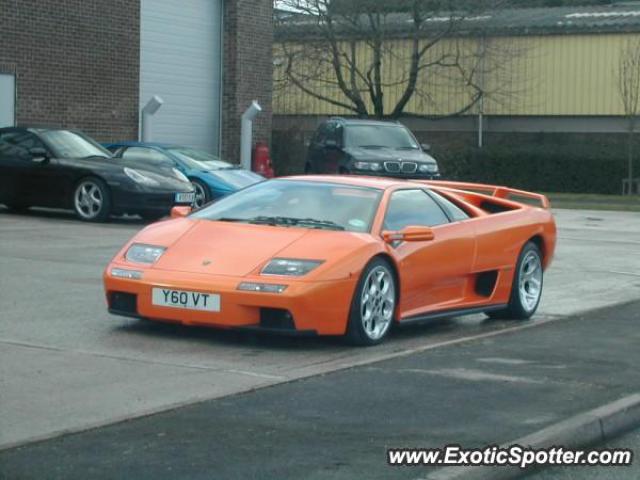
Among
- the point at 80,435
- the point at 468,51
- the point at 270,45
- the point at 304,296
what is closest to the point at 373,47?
the point at 468,51

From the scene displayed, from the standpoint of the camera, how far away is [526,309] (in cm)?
1066

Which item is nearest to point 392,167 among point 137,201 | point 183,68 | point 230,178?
point 230,178

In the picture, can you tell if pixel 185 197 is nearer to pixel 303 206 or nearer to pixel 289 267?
pixel 303 206

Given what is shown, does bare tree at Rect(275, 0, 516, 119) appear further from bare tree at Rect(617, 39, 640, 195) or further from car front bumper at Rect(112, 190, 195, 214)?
car front bumper at Rect(112, 190, 195, 214)

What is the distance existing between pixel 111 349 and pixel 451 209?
3255 millimetres

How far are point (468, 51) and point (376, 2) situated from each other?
4621 millimetres

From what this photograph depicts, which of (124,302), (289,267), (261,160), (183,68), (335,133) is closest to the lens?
(289,267)

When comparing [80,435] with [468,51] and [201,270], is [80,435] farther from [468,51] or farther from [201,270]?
[468,51]

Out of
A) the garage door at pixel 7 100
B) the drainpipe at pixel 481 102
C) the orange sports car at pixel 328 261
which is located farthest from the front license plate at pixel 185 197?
the drainpipe at pixel 481 102

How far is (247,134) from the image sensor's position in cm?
2905

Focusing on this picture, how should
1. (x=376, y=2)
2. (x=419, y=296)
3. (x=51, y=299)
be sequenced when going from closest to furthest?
(x=419, y=296), (x=51, y=299), (x=376, y=2)

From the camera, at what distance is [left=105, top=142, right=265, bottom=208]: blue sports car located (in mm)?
20438

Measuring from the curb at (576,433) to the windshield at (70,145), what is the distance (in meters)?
12.8

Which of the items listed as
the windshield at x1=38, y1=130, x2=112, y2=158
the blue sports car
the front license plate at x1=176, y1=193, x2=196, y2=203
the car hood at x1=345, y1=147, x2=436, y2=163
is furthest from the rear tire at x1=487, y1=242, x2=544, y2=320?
the car hood at x1=345, y1=147, x2=436, y2=163
